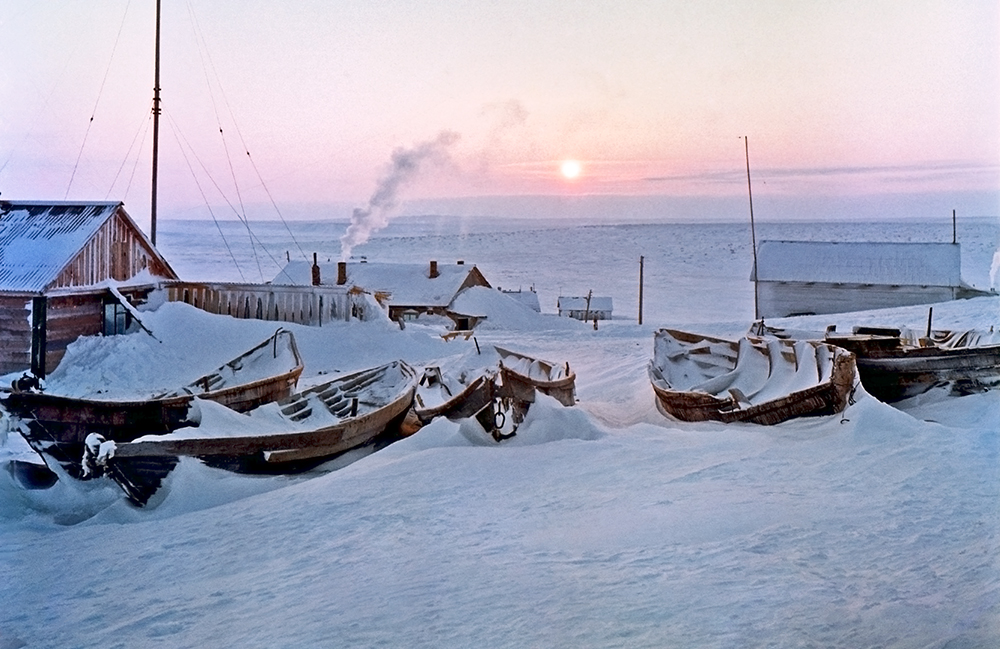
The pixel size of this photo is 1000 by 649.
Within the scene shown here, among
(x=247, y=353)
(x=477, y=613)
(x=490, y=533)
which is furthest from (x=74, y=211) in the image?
(x=477, y=613)

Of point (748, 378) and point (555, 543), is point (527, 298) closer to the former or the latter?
point (748, 378)

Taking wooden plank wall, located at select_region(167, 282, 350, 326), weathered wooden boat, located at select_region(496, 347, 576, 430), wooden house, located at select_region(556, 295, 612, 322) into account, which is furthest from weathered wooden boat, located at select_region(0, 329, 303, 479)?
wooden house, located at select_region(556, 295, 612, 322)

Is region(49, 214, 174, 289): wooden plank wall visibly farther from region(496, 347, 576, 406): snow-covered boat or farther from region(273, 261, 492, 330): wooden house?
region(273, 261, 492, 330): wooden house

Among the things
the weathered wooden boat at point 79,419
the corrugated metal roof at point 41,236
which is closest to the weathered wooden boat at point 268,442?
the weathered wooden boat at point 79,419

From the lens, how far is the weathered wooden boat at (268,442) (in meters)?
5.95

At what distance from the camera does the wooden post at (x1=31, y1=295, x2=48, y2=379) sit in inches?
352

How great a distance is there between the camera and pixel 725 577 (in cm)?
412

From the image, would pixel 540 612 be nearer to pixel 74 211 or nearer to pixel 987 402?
pixel 987 402

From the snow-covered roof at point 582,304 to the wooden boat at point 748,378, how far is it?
58.3 ft

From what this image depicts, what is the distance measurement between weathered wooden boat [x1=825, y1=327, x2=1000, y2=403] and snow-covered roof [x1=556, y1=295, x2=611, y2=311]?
19612 mm

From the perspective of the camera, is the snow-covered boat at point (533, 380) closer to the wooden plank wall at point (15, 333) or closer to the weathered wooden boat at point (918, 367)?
the weathered wooden boat at point (918, 367)

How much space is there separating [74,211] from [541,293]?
2593 cm

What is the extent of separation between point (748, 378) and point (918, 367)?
1.63 metres

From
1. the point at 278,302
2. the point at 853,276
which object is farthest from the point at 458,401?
the point at 853,276
